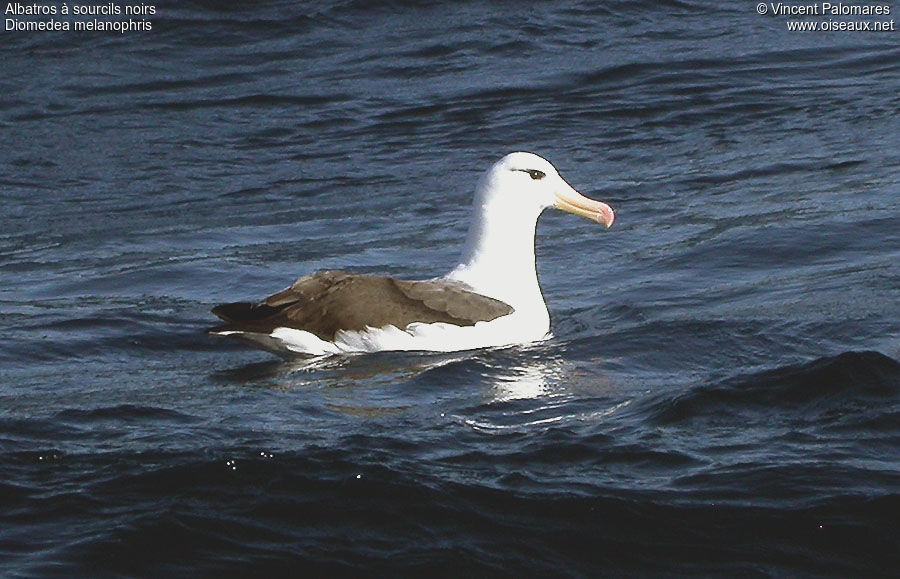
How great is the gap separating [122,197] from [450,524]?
353 inches

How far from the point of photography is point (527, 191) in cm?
1067

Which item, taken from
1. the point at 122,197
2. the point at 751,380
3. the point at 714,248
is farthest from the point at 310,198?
the point at 751,380

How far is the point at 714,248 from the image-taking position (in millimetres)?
11961

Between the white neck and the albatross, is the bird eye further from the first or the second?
the albatross

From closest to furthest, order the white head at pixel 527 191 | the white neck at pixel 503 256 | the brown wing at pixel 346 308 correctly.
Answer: the brown wing at pixel 346 308
the white neck at pixel 503 256
the white head at pixel 527 191

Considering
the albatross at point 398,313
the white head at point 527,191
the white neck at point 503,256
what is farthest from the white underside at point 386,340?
the white head at point 527,191

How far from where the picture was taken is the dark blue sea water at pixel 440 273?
652cm

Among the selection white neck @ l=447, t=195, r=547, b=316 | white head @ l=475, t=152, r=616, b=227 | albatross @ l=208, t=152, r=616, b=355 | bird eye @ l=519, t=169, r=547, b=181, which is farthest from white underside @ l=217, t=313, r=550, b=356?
bird eye @ l=519, t=169, r=547, b=181

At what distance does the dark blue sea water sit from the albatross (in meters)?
0.15

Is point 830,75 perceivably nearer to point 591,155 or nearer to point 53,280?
point 591,155

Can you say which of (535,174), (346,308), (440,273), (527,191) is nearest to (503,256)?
(527,191)

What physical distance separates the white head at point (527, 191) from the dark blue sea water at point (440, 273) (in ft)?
2.10

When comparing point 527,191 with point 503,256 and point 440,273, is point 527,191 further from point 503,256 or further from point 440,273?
point 440,273

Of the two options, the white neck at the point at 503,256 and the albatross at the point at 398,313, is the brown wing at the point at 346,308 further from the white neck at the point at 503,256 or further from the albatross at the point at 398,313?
the white neck at the point at 503,256
